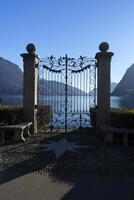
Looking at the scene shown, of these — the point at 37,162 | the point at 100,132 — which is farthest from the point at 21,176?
the point at 100,132

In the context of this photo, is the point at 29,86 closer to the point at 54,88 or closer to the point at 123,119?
the point at 54,88

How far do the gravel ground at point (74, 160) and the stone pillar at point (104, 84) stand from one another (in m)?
1.85

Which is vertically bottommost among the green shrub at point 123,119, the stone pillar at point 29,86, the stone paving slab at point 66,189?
the stone paving slab at point 66,189

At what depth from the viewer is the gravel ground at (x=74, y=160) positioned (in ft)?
27.6

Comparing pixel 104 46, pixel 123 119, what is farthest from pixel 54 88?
pixel 123 119

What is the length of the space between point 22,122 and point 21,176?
6.49 metres

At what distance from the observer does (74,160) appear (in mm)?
9648

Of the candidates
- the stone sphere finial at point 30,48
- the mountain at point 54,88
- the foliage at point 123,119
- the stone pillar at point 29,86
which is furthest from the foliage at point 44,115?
the foliage at point 123,119

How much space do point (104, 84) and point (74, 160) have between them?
17.1 feet

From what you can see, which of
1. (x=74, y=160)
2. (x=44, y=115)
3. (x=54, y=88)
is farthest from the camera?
(x=54, y=88)

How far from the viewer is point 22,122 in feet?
47.1

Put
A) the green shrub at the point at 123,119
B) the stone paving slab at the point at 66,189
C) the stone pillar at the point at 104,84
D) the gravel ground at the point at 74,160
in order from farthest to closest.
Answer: the stone pillar at the point at 104,84, the green shrub at the point at 123,119, the gravel ground at the point at 74,160, the stone paving slab at the point at 66,189

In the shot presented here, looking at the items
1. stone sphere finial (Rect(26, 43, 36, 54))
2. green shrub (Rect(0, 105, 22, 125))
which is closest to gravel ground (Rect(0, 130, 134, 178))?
green shrub (Rect(0, 105, 22, 125))

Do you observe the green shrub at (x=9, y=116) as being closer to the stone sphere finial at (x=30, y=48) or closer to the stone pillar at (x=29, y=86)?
the stone pillar at (x=29, y=86)
